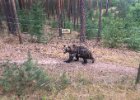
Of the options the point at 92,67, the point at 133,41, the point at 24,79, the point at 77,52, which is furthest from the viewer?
the point at 133,41

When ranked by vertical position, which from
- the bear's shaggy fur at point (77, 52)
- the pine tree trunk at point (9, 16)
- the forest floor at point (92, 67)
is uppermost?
the pine tree trunk at point (9, 16)

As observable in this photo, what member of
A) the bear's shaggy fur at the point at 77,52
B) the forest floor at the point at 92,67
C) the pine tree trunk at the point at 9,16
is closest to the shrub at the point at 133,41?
the forest floor at the point at 92,67

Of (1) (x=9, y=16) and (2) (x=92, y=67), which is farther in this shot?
(1) (x=9, y=16)

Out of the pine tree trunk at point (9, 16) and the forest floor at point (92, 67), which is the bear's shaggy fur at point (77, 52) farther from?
the pine tree trunk at point (9, 16)

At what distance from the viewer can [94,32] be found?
23.3 meters

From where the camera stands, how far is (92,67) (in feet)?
42.3

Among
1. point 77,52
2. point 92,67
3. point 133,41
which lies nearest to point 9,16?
point 77,52

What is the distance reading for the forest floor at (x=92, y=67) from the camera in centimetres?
1031

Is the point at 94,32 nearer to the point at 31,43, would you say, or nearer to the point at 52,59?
the point at 31,43

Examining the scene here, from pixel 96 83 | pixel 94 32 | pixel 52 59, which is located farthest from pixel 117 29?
pixel 96 83

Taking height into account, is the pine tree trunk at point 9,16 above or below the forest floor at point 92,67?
above

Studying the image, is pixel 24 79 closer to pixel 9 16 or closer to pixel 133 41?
pixel 9 16

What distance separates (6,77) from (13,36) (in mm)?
8975

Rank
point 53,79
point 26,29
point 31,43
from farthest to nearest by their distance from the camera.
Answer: point 26,29 → point 31,43 → point 53,79
